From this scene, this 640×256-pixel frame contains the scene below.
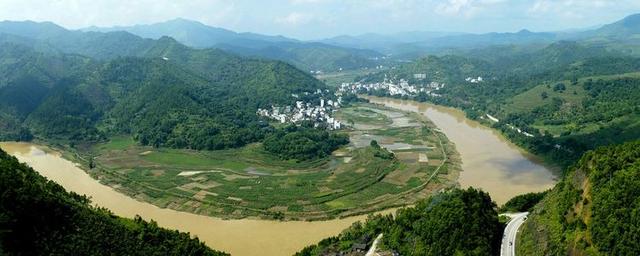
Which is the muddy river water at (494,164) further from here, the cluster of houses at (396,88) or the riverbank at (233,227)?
the cluster of houses at (396,88)

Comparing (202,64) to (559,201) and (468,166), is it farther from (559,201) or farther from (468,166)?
(559,201)

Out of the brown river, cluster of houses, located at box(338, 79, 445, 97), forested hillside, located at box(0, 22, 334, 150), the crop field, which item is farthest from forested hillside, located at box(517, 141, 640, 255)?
cluster of houses, located at box(338, 79, 445, 97)

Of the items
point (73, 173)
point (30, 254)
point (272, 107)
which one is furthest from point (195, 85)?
point (30, 254)

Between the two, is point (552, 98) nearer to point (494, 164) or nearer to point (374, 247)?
point (494, 164)

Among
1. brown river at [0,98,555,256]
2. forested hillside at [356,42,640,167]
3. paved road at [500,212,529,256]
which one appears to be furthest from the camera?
forested hillside at [356,42,640,167]

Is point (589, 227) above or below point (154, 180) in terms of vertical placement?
above

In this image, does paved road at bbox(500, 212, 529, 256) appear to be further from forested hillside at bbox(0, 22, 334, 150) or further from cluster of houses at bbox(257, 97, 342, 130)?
cluster of houses at bbox(257, 97, 342, 130)

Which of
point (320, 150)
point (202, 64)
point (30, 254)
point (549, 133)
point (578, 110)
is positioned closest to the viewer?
point (30, 254)
